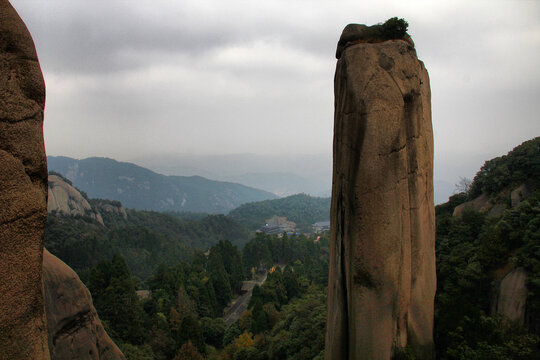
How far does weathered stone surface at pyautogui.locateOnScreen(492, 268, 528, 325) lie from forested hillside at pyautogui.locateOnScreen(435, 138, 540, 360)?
1.6 inches

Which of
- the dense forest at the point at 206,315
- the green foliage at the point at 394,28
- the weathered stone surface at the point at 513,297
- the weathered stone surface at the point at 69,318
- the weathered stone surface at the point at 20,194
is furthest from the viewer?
the dense forest at the point at 206,315

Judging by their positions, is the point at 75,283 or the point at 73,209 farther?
the point at 73,209

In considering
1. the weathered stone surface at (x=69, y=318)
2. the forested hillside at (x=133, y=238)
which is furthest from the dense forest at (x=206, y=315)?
the forested hillside at (x=133, y=238)

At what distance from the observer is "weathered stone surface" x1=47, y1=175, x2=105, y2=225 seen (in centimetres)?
8794

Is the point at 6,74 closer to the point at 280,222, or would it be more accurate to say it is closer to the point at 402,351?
the point at 402,351

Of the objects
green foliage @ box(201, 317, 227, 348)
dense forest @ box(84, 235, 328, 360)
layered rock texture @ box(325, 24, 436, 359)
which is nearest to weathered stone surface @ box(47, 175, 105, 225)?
dense forest @ box(84, 235, 328, 360)

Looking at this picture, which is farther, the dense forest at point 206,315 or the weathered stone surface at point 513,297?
the dense forest at point 206,315

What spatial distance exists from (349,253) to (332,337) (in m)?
2.61

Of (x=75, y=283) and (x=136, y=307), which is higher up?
(x=75, y=283)

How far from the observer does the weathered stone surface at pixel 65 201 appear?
87.9 meters

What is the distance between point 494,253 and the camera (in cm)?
1480

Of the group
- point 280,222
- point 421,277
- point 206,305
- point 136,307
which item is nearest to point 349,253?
point 421,277

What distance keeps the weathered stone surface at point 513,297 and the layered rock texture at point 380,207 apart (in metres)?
4.72

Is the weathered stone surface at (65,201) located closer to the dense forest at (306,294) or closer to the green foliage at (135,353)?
the dense forest at (306,294)
